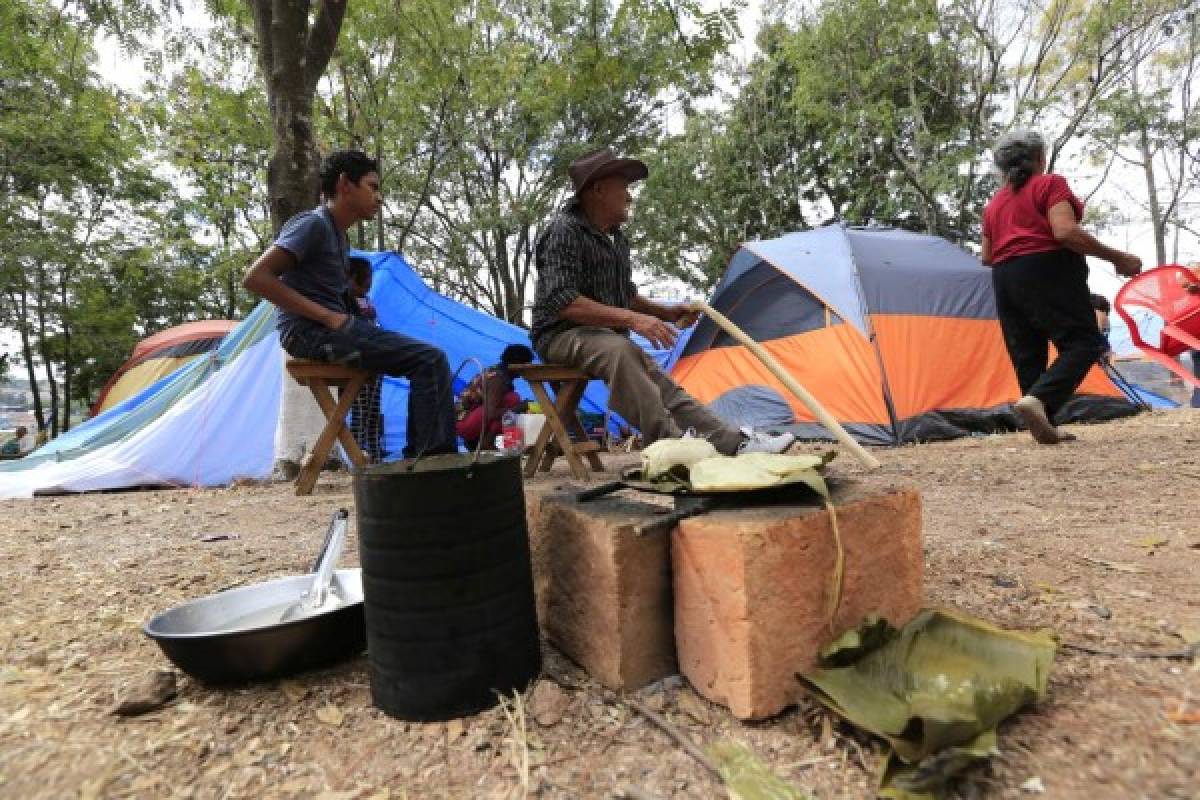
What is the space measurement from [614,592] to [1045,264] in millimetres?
3624

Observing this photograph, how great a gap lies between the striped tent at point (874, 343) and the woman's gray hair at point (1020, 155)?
1464 mm

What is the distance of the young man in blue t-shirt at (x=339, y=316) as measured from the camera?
2.98m

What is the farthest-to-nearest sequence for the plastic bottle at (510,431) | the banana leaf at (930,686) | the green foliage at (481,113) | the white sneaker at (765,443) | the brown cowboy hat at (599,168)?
1. the green foliage at (481,113)
2. the plastic bottle at (510,431)
3. the brown cowboy hat at (599,168)
4. the white sneaker at (765,443)
5. the banana leaf at (930,686)

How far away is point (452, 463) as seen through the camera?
4.56 feet

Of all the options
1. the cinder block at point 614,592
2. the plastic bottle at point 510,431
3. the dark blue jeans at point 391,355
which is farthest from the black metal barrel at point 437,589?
the plastic bottle at point 510,431

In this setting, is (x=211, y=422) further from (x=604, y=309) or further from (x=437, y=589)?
(x=437, y=589)

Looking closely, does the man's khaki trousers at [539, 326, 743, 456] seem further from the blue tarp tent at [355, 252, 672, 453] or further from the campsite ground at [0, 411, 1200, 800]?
the blue tarp tent at [355, 252, 672, 453]

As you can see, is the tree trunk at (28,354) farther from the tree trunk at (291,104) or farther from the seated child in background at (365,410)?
the seated child in background at (365,410)

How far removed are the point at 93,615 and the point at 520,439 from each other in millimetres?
3618

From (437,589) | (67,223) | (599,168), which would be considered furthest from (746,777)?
(67,223)

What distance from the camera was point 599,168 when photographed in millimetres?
2785

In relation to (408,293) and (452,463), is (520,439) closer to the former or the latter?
(408,293)

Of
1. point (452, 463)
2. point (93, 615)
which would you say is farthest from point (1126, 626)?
point (93, 615)

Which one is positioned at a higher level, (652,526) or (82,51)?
(82,51)
